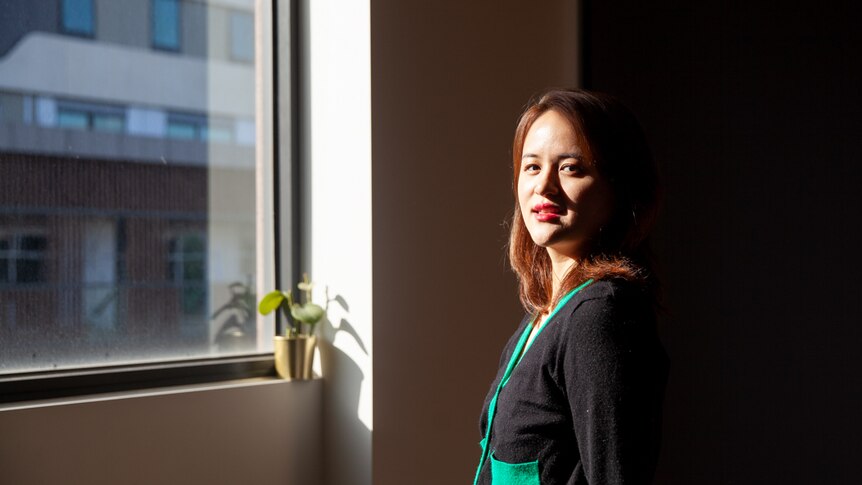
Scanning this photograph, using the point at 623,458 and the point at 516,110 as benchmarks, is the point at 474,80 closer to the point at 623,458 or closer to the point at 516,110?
the point at 516,110

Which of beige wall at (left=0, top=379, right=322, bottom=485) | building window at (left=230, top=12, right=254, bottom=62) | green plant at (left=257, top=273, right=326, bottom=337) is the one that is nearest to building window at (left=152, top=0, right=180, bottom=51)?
building window at (left=230, top=12, right=254, bottom=62)

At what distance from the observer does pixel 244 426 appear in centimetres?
241

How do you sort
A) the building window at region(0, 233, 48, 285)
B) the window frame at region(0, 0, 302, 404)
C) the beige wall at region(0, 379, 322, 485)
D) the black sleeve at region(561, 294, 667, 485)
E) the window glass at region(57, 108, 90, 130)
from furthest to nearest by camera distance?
the window frame at region(0, 0, 302, 404), the window glass at region(57, 108, 90, 130), the building window at region(0, 233, 48, 285), the beige wall at region(0, 379, 322, 485), the black sleeve at region(561, 294, 667, 485)

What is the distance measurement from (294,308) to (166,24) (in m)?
0.97

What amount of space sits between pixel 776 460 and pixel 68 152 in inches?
92.8

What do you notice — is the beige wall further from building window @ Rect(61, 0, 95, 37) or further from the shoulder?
the shoulder

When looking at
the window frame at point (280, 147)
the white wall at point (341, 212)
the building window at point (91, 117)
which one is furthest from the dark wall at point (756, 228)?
the building window at point (91, 117)

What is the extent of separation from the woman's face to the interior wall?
1.37 meters

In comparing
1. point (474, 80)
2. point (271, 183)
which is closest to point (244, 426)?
point (271, 183)

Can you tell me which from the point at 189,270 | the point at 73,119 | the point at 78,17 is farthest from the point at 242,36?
the point at 189,270

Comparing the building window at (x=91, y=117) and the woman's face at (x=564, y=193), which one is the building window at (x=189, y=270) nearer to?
the building window at (x=91, y=117)

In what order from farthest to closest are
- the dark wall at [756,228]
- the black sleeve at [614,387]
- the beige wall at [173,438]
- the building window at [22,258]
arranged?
the dark wall at [756,228] → the building window at [22,258] → the beige wall at [173,438] → the black sleeve at [614,387]

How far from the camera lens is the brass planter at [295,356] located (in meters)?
2.52

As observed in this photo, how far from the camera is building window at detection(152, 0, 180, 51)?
97.1 inches
